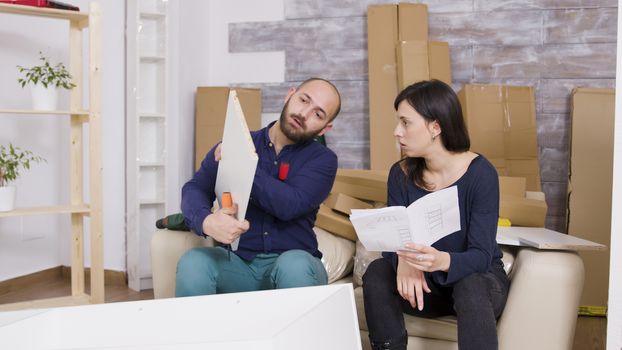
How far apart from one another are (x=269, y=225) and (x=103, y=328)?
79cm

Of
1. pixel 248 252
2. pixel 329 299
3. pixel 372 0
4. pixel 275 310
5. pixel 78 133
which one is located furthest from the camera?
pixel 372 0

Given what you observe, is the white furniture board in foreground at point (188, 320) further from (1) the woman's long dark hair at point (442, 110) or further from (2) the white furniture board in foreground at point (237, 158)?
(1) the woman's long dark hair at point (442, 110)

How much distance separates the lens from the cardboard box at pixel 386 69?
11.3ft

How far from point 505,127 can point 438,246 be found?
1454 millimetres

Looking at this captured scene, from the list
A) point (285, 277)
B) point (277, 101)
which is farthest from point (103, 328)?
point (277, 101)

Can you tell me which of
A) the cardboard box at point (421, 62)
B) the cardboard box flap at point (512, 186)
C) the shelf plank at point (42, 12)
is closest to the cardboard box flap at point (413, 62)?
the cardboard box at point (421, 62)

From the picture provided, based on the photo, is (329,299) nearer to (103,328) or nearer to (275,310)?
(275,310)

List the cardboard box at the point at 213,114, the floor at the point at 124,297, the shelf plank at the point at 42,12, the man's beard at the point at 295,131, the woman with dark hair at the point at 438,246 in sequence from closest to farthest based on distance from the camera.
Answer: the woman with dark hair at the point at 438,246
the man's beard at the point at 295,131
the floor at the point at 124,297
the shelf plank at the point at 42,12
the cardboard box at the point at 213,114

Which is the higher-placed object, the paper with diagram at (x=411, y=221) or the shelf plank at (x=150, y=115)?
the shelf plank at (x=150, y=115)

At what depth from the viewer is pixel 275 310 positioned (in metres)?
1.43

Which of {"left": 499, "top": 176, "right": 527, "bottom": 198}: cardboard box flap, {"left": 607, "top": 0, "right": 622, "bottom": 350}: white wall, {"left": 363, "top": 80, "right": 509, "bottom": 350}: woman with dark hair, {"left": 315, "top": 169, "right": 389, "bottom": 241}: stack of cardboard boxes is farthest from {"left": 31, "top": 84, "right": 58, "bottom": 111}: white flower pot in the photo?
{"left": 607, "top": 0, "right": 622, "bottom": 350}: white wall

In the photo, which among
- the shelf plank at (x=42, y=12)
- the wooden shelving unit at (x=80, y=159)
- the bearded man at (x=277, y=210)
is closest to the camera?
the bearded man at (x=277, y=210)

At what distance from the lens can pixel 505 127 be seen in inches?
127

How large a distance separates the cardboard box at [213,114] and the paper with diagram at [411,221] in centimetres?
203
